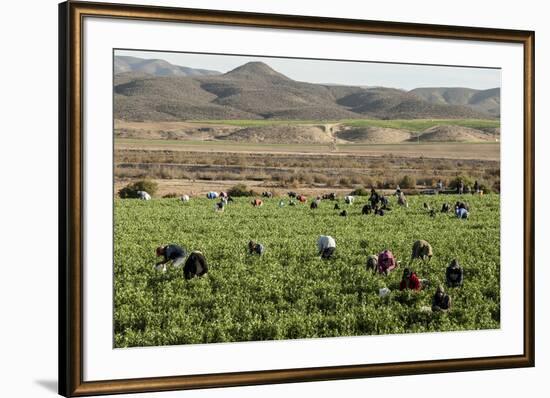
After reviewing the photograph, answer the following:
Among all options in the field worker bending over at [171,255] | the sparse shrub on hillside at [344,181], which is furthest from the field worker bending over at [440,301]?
the field worker bending over at [171,255]

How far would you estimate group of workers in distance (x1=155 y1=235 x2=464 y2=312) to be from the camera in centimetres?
803

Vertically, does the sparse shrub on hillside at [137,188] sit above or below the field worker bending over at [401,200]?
above

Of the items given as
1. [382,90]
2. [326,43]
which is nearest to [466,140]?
[382,90]

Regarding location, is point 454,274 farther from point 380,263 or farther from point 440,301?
point 380,263

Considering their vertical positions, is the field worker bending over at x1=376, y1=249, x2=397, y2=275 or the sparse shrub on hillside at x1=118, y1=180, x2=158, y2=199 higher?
the sparse shrub on hillside at x1=118, y1=180, x2=158, y2=199

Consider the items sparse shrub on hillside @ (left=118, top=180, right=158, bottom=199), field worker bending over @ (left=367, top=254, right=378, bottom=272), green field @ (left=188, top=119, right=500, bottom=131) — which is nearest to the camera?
sparse shrub on hillside @ (left=118, top=180, right=158, bottom=199)

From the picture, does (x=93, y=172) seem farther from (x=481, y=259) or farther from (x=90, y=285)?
(x=481, y=259)

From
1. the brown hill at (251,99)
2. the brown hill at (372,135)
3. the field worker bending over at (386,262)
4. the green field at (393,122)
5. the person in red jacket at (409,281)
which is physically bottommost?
the person in red jacket at (409,281)

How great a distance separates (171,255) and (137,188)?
648mm

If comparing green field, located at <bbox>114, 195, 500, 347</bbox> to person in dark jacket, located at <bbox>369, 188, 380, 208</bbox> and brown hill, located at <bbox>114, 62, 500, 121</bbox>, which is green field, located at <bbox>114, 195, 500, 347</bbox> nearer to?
person in dark jacket, located at <bbox>369, 188, 380, 208</bbox>

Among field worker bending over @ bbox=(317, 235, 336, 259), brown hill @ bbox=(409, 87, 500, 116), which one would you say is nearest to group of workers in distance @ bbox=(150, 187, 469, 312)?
field worker bending over @ bbox=(317, 235, 336, 259)

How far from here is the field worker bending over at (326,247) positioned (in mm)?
8430

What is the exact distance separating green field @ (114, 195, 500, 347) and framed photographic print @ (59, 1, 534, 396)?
0.02 metres

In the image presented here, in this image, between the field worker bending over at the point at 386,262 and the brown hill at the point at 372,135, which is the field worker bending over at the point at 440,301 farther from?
the brown hill at the point at 372,135
